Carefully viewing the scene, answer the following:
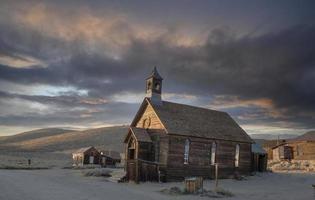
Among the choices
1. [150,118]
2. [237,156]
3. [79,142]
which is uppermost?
[150,118]

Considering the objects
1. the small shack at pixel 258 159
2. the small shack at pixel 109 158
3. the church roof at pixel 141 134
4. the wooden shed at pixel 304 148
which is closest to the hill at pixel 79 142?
the small shack at pixel 109 158

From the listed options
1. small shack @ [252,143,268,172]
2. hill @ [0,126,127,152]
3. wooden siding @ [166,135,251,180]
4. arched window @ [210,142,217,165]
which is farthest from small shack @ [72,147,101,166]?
hill @ [0,126,127,152]

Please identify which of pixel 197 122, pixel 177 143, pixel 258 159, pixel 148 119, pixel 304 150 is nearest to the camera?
pixel 177 143

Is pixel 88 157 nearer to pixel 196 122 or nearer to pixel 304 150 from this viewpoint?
pixel 196 122

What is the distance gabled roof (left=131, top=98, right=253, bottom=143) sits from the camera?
Result: 39.1 meters

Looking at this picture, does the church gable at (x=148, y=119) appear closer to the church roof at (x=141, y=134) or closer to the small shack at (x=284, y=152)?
the church roof at (x=141, y=134)

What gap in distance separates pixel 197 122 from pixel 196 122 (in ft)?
0.57

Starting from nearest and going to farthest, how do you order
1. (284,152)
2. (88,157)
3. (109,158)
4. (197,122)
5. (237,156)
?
(197,122), (237,156), (284,152), (88,157), (109,158)

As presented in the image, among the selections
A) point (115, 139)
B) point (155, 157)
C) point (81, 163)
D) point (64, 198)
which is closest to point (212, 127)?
point (155, 157)

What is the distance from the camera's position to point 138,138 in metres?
38.0

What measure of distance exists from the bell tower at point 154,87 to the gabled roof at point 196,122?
66cm

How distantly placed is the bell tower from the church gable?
3.34 feet

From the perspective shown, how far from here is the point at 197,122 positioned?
4216cm

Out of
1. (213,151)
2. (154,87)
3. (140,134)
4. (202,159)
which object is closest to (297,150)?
(213,151)
